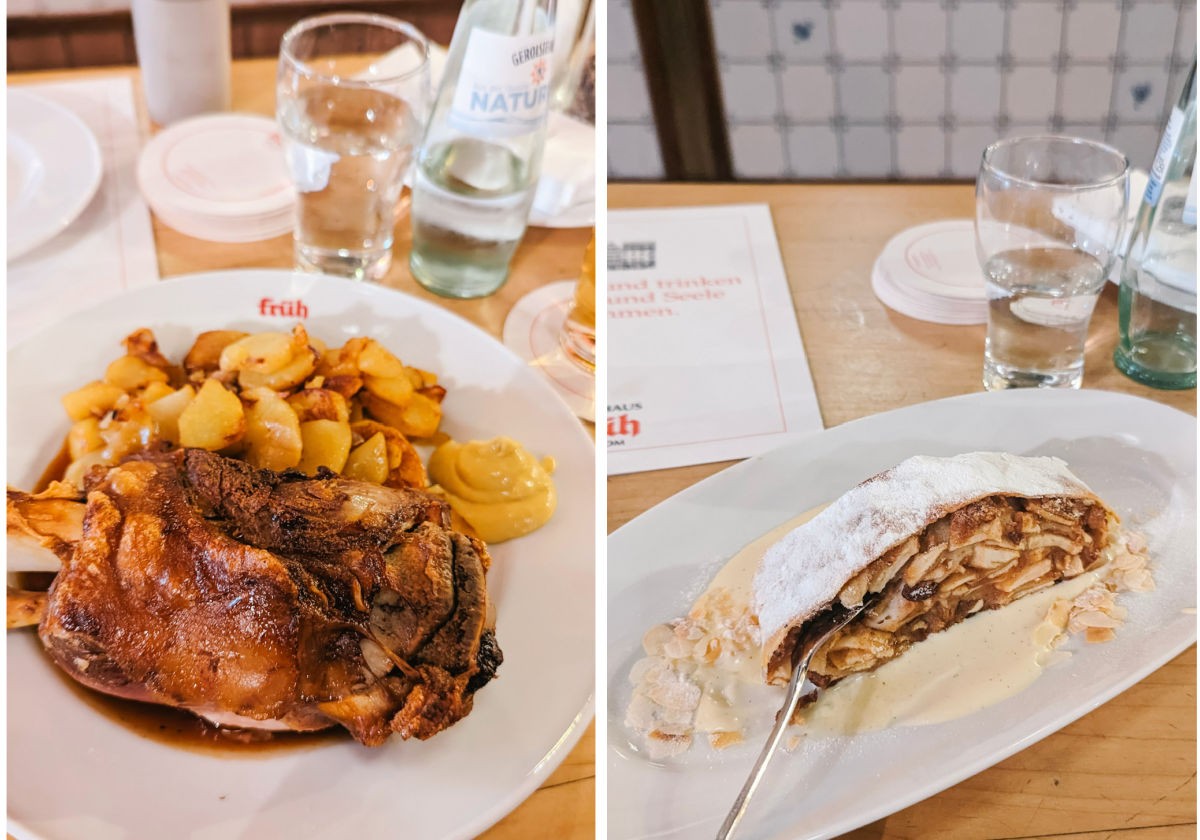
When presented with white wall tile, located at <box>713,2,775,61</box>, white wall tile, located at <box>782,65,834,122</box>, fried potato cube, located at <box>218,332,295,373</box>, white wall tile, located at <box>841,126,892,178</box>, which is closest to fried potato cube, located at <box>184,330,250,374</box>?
fried potato cube, located at <box>218,332,295,373</box>

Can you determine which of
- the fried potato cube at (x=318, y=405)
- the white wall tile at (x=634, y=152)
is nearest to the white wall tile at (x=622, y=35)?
the white wall tile at (x=634, y=152)

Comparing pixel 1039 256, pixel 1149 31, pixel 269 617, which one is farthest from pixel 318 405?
pixel 1149 31

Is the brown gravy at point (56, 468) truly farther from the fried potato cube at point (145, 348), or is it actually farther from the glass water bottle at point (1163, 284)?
the glass water bottle at point (1163, 284)

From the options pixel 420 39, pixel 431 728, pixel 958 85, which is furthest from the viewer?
pixel 958 85

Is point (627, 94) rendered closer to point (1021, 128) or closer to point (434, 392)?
point (1021, 128)

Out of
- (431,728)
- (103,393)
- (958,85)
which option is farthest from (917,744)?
(958,85)

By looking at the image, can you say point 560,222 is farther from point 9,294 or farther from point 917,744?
point 917,744

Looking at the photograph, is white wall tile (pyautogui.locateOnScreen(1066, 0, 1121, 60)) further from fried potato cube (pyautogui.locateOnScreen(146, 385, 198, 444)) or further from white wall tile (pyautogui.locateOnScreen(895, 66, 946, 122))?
fried potato cube (pyautogui.locateOnScreen(146, 385, 198, 444))
